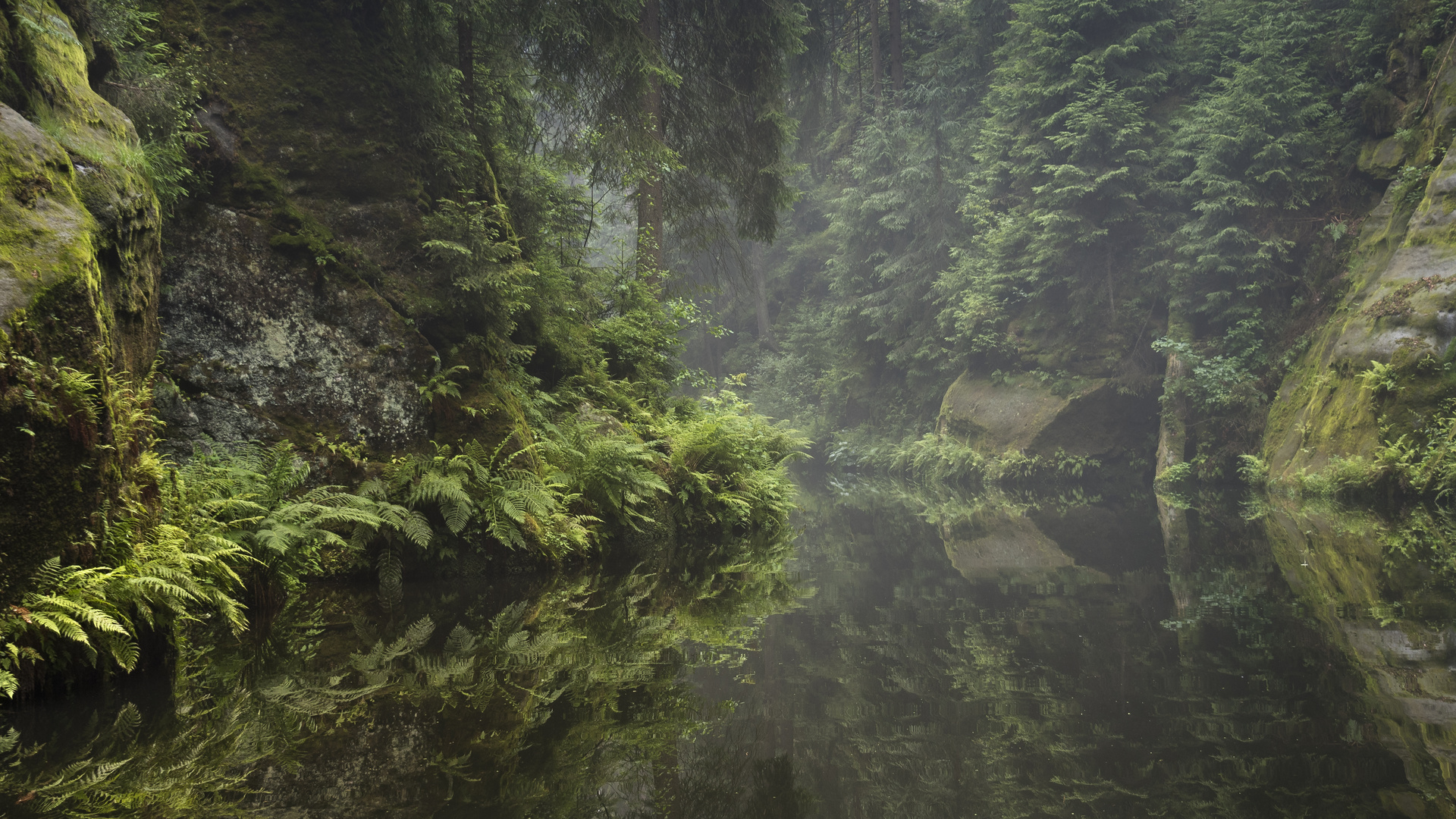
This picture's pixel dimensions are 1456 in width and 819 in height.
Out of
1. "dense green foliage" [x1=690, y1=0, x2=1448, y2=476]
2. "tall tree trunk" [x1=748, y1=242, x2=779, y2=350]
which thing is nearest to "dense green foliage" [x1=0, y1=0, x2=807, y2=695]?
"dense green foliage" [x1=690, y1=0, x2=1448, y2=476]

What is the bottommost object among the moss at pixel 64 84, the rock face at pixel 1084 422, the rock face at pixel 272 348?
the rock face at pixel 1084 422

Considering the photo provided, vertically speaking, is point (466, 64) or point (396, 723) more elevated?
point (466, 64)

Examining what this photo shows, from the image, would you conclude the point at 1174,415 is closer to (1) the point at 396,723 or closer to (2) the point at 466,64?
(2) the point at 466,64

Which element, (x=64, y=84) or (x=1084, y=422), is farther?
(x=1084, y=422)

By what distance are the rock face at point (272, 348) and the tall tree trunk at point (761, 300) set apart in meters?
26.2

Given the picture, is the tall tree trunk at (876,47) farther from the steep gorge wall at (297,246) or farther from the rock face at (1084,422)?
the steep gorge wall at (297,246)

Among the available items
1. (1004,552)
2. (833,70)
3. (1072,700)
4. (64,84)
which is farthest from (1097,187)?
(64,84)

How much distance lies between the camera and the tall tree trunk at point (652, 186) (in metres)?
12.2

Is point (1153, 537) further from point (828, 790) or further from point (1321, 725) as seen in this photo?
point (828, 790)

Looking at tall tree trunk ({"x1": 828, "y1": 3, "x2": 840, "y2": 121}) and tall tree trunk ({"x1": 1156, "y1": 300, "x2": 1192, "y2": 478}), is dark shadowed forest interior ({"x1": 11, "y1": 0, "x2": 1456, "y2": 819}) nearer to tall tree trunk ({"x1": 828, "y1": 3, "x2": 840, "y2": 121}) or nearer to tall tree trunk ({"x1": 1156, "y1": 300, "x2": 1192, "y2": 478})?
tall tree trunk ({"x1": 1156, "y1": 300, "x2": 1192, "y2": 478})

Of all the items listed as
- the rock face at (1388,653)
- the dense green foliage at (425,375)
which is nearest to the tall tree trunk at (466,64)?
the dense green foliage at (425,375)

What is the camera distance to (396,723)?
2945mm

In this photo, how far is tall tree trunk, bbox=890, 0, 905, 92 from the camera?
2498 cm

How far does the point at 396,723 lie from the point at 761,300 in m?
30.2
